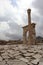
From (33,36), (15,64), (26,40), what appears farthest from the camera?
(26,40)

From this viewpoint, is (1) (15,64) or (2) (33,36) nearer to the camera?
(1) (15,64)

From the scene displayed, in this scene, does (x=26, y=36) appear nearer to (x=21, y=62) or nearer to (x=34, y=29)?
(x=34, y=29)

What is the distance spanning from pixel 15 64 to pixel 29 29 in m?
20.1

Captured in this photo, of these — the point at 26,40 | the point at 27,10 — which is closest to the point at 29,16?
the point at 27,10

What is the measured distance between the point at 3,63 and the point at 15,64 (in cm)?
41

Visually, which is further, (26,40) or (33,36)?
(26,40)

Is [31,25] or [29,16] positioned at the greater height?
[29,16]

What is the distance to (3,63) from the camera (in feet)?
14.3

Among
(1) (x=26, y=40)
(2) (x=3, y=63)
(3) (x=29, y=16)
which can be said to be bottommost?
(1) (x=26, y=40)

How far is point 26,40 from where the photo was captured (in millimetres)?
25531

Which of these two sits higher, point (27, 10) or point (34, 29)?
point (27, 10)

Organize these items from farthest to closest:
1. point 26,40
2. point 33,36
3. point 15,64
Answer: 1. point 26,40
2. point 33,36
3. point 15,64

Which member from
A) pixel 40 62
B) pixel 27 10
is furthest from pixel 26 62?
pixel 27 10

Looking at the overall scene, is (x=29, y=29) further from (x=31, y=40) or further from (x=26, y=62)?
(x=26, y=62)
